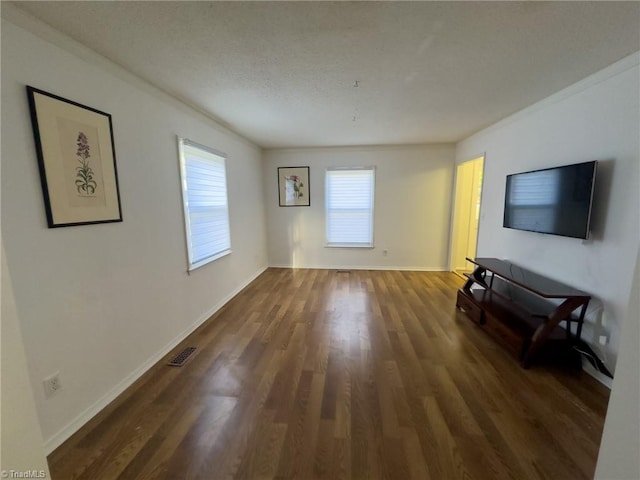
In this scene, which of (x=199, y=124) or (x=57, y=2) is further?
(x=199, y=124)

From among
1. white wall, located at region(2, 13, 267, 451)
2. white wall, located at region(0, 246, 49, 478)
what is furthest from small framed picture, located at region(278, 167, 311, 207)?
white wall, located at region(0, 246, 49, 478)

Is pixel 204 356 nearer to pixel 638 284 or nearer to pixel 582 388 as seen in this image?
pixel 638 284

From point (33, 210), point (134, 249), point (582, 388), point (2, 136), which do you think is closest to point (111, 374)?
point (134, 249)

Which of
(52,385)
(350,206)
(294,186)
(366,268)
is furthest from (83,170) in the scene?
(366,268)

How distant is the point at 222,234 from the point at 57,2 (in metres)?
2.49

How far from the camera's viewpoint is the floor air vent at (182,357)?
→ 7.22ft

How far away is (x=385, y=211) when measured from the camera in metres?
4.88

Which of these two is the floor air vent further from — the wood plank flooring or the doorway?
the doorway

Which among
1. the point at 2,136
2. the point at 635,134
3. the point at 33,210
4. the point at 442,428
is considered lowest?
the point at 442,428

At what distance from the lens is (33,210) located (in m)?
1.36

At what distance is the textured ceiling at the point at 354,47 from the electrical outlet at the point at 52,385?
6.49ft

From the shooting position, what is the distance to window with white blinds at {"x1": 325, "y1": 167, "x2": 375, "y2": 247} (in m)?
4.89

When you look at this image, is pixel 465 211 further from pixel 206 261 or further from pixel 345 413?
pixel 206 261

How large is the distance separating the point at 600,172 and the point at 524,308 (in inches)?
52.4
